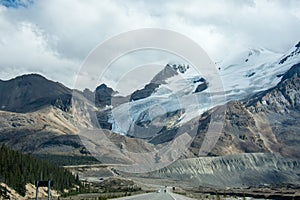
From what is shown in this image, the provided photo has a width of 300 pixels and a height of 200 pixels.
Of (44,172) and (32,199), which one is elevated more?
(44,172)

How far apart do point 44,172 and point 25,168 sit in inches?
483

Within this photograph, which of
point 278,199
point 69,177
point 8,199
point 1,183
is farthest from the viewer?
point 69,177

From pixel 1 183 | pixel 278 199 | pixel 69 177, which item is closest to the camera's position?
pixel 1 183

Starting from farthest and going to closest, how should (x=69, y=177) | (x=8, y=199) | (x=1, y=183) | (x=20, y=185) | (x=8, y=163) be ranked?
(x=69, y=177) → (x=8, y=163) → (x=20, y=185) → (x=1, y=183) → (x=8, y=199)

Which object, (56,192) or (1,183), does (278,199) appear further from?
(1,183)

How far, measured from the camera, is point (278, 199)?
127 m

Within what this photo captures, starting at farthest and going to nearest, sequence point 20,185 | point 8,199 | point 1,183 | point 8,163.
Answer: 1. point 8,163
2. point 20,185
3. point 1,183
4. point 8,199

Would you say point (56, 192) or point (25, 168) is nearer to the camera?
point (25, 168)

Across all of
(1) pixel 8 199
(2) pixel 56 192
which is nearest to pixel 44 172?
(2) pixel 56 192

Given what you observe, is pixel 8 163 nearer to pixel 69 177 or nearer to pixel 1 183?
pixel 1 183

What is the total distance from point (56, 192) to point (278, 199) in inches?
2198

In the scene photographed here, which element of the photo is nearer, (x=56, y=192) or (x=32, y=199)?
(x=32, y=199)

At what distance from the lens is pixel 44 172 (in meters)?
132

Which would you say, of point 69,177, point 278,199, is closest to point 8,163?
point 69,177
